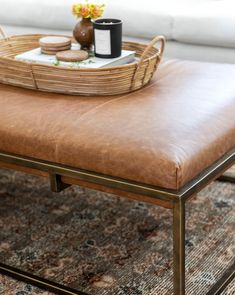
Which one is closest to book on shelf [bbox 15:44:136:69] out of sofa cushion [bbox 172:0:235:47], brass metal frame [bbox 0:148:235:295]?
brass metal frame [bbox 0:148:235:295]

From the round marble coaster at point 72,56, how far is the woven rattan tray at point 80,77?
0.11 m

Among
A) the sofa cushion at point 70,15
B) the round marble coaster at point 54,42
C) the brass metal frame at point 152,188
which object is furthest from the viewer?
the sofa cushion at point 70,15

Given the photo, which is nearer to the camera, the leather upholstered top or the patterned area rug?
the leather upholstered top

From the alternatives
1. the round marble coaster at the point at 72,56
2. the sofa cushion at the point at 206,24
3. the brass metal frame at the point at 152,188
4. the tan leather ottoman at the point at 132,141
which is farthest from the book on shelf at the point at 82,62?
the sofa cushion at the point at 206,24

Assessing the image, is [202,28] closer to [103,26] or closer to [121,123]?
[103,26]

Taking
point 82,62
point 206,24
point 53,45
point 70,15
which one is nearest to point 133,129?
point 82,62

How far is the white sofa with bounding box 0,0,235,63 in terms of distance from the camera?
7.09 ft

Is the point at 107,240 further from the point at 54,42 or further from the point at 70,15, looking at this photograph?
the point at 70,15

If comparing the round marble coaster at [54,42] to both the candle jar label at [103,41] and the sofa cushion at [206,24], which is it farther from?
the sofa cushion at [206,24]

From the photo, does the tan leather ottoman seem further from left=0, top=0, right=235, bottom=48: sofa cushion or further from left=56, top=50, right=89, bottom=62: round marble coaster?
left=0, top=0, right=235, bottom=48: sofa cushion

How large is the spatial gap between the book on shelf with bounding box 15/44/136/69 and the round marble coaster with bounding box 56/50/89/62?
1 cm

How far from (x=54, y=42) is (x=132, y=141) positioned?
58 cm

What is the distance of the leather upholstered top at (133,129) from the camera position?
107 cm

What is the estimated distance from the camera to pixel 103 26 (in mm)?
1484
